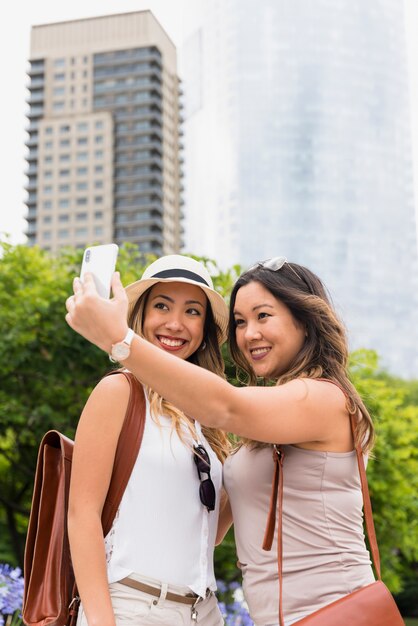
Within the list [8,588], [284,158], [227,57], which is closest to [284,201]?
[284,158]

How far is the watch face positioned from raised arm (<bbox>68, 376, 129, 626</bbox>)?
484 mm

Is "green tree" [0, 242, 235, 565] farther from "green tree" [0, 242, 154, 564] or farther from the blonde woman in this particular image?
the blonde woman

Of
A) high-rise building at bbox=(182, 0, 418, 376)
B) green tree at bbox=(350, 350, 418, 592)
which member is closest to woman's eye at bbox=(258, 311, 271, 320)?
green tree at bbox=(350, 350, 418, 592)

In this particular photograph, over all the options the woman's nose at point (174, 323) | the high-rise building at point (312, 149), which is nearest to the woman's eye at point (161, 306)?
the woman's nose at point (174, 323)

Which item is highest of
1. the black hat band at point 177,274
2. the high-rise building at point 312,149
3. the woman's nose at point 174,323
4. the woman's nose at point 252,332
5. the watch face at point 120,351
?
the high-rise building at point 312,149

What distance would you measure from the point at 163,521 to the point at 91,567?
0.26 meters

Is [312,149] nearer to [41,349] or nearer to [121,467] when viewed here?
[41,349]

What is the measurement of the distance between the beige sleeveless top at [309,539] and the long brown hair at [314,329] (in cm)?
14

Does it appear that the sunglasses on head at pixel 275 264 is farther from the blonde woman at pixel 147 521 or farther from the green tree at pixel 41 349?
the green tree at pixel 41 349

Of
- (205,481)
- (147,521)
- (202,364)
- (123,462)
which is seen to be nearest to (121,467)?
(123,462)

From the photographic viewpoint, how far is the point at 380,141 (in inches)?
4114

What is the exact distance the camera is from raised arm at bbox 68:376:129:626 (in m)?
2.12

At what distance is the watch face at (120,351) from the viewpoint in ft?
5.90

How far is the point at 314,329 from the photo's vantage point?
2.43 m
